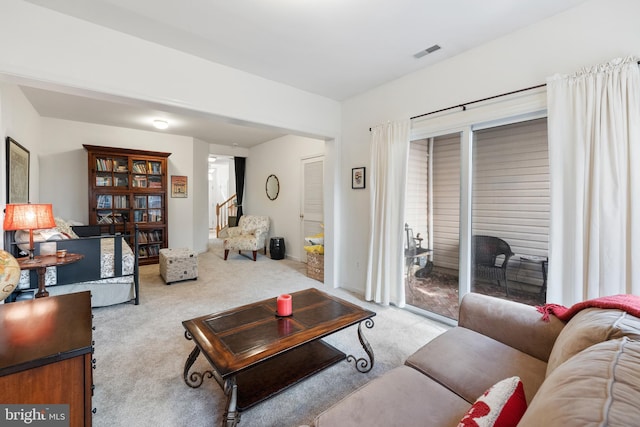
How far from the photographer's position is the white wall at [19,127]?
2579mm

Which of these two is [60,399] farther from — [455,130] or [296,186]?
[296,186]

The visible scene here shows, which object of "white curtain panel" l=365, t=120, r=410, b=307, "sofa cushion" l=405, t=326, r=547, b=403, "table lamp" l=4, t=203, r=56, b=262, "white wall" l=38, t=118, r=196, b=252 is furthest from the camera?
"white wall" l=38, t=118, r=196, b=252

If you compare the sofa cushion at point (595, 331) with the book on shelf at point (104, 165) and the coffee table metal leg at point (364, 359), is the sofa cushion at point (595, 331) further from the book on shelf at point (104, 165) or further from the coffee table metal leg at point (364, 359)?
the book on shelf at point (104, 165)

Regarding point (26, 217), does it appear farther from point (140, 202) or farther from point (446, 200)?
point (446, 200)

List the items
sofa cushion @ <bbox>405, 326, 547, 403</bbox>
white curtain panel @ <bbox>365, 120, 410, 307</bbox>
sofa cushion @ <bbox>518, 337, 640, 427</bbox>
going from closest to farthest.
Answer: sofa cushion @ <bbox>518, 337, 640, 427</bbox>
sofa cushion @ <bbox>405, 326, 547, 403</bbox>
white curtain panel @ <bbox>365, 120, 410, 307</bbox>

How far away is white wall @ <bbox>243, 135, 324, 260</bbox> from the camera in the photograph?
18.7 ft

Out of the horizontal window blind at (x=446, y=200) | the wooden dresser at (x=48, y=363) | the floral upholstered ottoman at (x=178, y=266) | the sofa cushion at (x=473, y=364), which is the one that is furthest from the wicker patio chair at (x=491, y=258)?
the floral upholstered ottoman at (x=178, y=266)

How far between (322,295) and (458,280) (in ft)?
4.81

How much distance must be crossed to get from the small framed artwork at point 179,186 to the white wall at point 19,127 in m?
2.02

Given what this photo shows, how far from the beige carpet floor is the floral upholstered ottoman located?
0.12m

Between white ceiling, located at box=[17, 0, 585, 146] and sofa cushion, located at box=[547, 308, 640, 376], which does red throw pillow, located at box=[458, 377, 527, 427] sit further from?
white ceiling, located at box=[17, 0, 585, 146]

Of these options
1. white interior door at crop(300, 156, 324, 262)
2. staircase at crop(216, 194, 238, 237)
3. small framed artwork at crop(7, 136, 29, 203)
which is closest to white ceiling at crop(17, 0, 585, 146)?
small framed artwork at crop(7, 136, 29, 203)

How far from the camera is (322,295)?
2.33 meters

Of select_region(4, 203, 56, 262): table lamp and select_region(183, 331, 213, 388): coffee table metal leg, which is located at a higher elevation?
select_region(4, 203, 56, 262): table lamp
